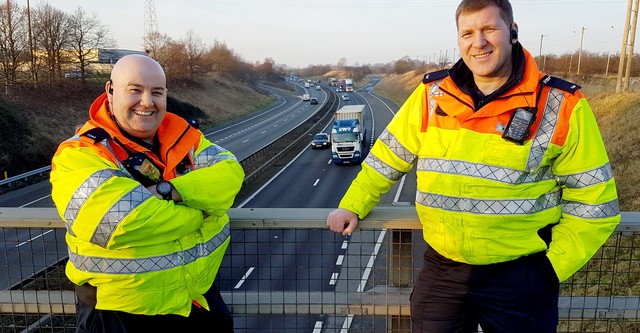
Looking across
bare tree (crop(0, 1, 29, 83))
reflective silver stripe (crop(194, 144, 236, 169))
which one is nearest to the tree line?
bare tree (crop(0, 1, 29, 83))

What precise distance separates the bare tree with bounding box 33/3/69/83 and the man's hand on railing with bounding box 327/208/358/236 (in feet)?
131

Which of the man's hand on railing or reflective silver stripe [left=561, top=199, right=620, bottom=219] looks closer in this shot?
reflective silver stripe [left=561, top=199, right=620, bottom=219]

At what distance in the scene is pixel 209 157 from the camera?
2750mm

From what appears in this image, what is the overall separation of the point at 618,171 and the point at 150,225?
60.8ft

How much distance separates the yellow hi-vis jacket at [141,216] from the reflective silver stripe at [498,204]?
1081 millimetres

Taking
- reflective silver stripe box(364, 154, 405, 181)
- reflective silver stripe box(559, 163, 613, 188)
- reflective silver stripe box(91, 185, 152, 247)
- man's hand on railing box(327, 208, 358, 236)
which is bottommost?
man's hand on railing box(327, 208, 358, 236)

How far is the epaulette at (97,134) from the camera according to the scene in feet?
7.98

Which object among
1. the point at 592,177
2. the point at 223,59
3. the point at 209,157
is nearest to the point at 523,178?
the point at 592,177

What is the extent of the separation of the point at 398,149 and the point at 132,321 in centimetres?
162

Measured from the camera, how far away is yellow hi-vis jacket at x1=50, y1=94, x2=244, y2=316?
7.50 ft

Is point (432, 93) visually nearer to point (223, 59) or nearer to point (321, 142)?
point (321, 142)

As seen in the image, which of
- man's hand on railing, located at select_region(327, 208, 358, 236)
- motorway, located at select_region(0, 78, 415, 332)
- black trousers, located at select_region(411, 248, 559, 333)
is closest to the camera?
black trousers, located at select_region(411, 248, 559, 333)

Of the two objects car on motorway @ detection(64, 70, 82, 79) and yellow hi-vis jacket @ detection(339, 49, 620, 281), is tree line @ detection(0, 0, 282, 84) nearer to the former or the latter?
car on motorway @ detection(64, 70, 82, 79)

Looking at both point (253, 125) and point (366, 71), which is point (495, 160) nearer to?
point (253, 125)
